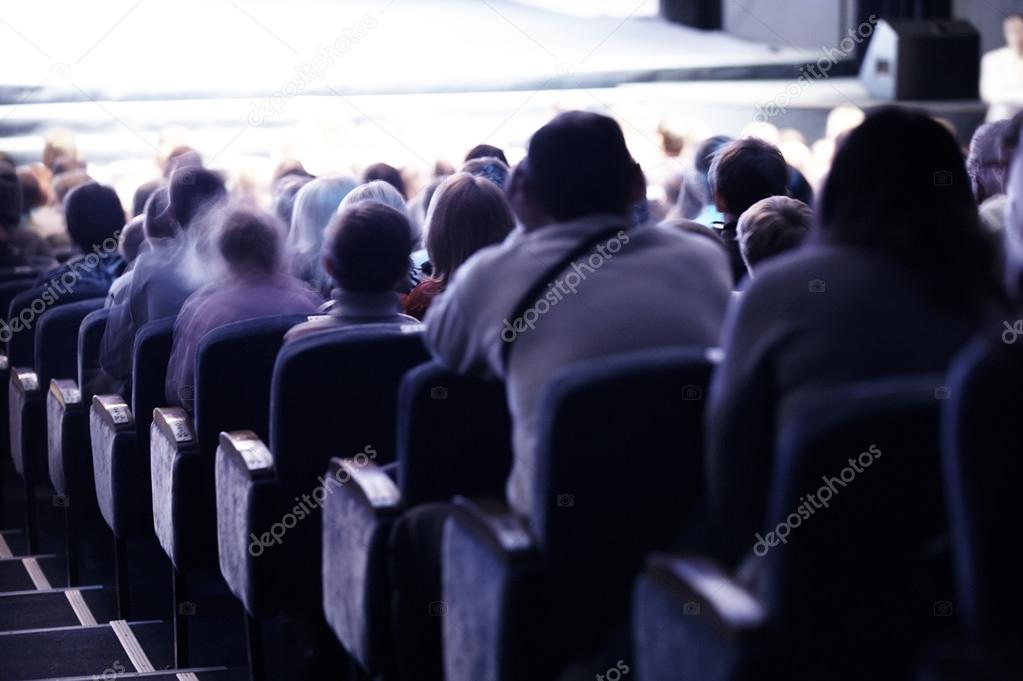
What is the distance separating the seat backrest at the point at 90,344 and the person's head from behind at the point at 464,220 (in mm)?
1061

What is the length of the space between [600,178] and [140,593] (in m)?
2.12

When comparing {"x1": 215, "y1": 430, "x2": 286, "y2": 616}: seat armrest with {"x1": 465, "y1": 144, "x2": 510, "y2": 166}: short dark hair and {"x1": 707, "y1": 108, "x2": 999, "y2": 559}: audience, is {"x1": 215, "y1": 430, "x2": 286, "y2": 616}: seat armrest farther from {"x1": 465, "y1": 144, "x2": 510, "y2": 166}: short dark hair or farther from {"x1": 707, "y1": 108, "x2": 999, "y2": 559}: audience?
{"x1": 465, "y1": 144, "x2": 510, "y2": 166}: short dark hair

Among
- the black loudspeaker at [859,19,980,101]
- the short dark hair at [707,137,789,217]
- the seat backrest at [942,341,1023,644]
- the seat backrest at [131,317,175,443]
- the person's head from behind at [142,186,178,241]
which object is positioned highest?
the seat backrest at [942,341,1023,644]

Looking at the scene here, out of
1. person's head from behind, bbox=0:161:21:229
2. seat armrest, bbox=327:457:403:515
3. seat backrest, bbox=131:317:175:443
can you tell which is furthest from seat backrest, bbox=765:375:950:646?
person's head from behind, bbox=0:161:21:229

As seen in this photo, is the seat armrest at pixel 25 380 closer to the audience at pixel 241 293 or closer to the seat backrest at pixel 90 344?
the seat backrest at pixel 90 344

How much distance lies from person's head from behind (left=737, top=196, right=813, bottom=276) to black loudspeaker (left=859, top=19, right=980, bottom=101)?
7.50 metres

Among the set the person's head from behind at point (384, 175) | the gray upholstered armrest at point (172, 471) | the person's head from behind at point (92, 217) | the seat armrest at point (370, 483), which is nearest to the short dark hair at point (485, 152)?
the person's head from behind at point (384, 175)

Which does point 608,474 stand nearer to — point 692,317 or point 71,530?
point 692,317

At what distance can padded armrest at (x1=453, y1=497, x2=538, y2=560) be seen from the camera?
180cm

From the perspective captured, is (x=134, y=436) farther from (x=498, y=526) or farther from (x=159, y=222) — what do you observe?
(x=498, y=526)

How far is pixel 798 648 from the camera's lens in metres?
1.42

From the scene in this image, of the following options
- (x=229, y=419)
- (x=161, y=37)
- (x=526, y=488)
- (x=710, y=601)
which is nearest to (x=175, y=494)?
(x=229, y=419)

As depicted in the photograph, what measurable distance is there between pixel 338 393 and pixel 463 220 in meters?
0.58

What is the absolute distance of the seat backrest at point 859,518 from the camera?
1.37 metres
